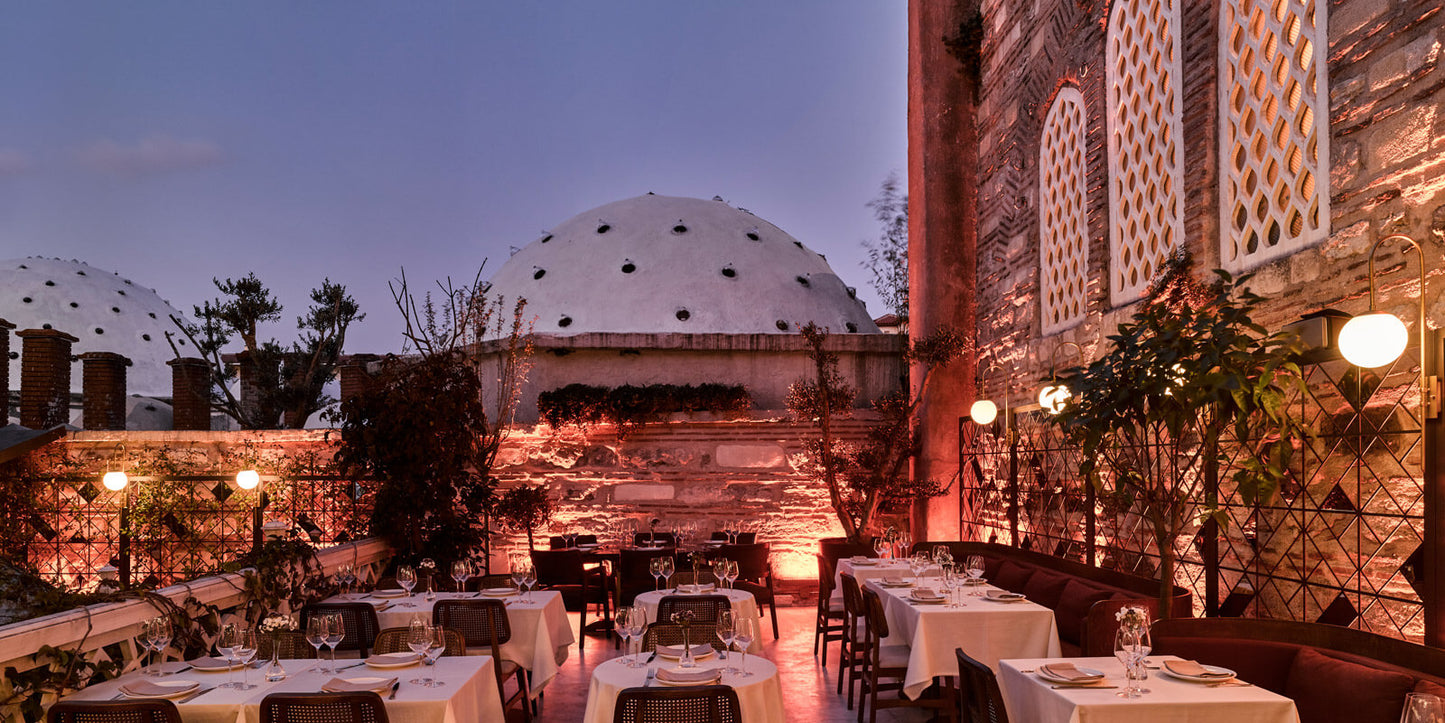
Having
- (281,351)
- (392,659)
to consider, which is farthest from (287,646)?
(281,351)

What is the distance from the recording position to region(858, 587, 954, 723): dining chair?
5457 mm

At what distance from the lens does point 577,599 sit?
8766 millimetres

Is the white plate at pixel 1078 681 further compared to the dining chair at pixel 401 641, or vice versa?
the dining chair at pixel 401 641

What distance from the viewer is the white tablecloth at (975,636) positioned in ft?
17.7

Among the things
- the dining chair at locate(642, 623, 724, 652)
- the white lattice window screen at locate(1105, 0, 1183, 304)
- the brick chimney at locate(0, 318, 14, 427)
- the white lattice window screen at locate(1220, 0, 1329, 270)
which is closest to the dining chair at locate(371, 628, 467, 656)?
the dining chair at locate(642, 623, 724, 652)

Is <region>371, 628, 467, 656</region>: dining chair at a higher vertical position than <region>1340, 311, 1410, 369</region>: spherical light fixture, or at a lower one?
lower

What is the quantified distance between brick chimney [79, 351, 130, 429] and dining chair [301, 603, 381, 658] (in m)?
14.1

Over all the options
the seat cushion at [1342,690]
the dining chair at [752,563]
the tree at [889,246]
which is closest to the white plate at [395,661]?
the seat cushion at [1342,690]

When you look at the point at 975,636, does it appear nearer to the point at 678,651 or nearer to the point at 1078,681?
the point at 1078,681

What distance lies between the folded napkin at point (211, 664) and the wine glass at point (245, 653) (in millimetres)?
70

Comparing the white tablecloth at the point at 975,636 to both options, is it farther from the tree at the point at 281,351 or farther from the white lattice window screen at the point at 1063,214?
the tree at the point at 281,351

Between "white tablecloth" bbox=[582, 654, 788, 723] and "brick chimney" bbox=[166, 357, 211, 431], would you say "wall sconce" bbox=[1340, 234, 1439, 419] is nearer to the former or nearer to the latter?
"white tablecloth" bbox=[582, 654, 788, 723]

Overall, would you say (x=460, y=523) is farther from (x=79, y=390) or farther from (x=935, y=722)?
(x=79, y=390)

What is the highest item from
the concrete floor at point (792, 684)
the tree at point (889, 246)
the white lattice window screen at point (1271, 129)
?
the tree at point (889, 246)
